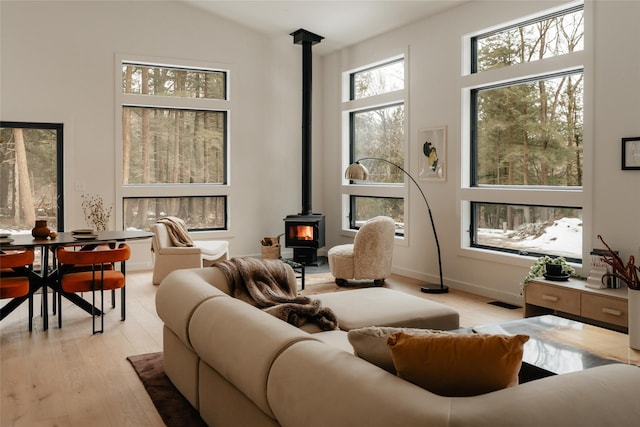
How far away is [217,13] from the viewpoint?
8.12 m

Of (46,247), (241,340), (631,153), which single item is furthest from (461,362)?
(46,247)

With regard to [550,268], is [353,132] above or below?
above

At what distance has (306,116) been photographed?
8367 millimetres

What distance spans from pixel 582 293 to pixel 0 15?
275 inches

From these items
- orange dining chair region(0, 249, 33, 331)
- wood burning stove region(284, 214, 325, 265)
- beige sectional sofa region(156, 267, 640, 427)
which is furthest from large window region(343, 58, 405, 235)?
beige sectional sofa region(156, 267, 640, 427)

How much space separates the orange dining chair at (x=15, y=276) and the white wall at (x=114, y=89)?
8.78 ft

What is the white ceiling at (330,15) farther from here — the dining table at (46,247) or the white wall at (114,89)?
the dining table at (46,247)

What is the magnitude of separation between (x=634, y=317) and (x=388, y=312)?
1.69 metres

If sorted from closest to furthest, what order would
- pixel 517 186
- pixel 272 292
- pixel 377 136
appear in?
pixel 272 292 < pixel 517 186 < pixel 377 136

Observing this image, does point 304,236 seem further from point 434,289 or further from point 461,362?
point 461,362

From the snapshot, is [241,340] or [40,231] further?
[40,231]

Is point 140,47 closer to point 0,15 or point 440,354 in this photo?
point 0,15

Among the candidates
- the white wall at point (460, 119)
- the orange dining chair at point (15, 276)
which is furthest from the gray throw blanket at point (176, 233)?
the white wall at point (460, 119)

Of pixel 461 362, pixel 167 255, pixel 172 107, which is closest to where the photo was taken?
pixel 461 362
